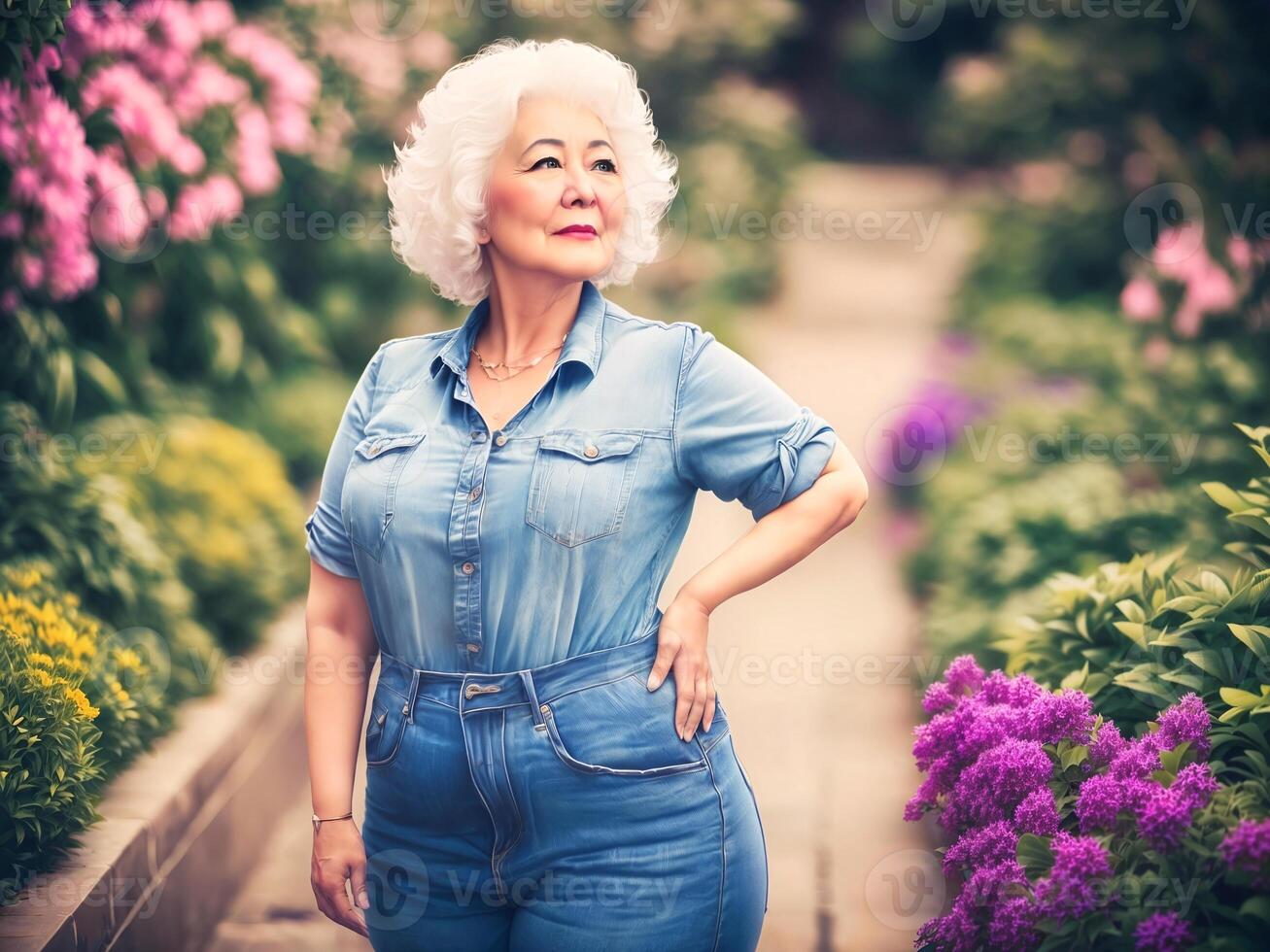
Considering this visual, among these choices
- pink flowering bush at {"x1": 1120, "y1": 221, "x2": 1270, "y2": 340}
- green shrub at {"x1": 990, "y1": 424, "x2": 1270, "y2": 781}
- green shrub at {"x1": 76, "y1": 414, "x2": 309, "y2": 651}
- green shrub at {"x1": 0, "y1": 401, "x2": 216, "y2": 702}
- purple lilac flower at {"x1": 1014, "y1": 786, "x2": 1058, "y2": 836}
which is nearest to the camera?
purple lilac flower at {"x1": 1014, "y1": 786, "x2": 1058, "y2": 836}

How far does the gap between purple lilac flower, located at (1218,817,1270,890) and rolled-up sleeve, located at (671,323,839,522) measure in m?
0.78

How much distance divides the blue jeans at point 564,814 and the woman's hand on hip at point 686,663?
24mm

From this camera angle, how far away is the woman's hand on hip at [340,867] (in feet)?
6.63

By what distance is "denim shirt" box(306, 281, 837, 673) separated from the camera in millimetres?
1842

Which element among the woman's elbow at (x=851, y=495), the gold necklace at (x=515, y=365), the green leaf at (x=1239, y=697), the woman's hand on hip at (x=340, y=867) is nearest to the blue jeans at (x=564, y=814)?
the woman's hand on hip at (x=340, y=867)

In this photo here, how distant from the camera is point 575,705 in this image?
1.86 m

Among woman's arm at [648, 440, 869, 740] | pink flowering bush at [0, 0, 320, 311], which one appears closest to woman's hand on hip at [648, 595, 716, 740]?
woman's arm at [648, 440, 869, 740]

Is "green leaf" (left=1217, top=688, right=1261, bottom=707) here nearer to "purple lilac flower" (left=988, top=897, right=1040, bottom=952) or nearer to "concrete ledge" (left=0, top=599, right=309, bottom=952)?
"purple lilac flower" (left=988, top=897, right=1040, bottom=952)

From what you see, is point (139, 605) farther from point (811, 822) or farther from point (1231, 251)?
point (1231, 251)

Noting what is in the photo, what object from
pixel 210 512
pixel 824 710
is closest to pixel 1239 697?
pixel 824 710

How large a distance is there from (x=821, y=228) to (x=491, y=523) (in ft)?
35.4

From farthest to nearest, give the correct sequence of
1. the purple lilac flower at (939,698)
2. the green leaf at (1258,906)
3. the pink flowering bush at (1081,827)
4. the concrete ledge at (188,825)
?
1. the concrete ledge at (188,825)
2. the purple lilac flower at (939,698)
3. the pink flowering bush at (1081,827)
4. the green leaf at (1258,906)

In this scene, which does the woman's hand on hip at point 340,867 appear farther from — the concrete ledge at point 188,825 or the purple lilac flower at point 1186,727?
the purple lilac flower at point 1186,727

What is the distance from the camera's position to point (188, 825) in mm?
3215
